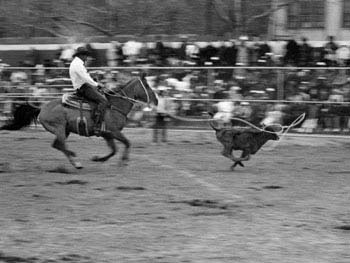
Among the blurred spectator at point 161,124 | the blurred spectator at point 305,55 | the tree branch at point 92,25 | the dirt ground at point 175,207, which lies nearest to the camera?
the dirt ground at point 175,207

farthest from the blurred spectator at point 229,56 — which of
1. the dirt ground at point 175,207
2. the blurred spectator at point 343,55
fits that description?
the dirt ground at point 175,207

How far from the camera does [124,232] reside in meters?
10.1

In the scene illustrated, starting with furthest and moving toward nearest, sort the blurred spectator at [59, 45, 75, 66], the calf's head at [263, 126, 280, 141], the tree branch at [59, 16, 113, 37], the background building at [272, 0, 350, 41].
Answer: the tree branch at [59, 16, 113, 37] < the background building at [272, 0, 350, 41] < the blurred spectator at [59, 45, 75, 66] < the calf's head at [263, 126, 280, 141]

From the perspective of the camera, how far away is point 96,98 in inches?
639

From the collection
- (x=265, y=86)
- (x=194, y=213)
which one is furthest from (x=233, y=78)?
(x=194, y=213)

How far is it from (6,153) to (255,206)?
814cm

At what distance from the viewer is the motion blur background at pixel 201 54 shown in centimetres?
2116

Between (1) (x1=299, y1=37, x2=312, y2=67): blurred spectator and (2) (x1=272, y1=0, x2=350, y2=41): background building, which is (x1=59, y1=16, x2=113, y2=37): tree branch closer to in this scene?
(2) (x1=272, y1=0, x2=350, y2=41): background building

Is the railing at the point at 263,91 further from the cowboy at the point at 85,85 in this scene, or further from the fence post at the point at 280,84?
the cowboy at the point at 85,85

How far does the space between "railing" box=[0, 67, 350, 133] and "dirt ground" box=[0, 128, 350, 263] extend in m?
1.39

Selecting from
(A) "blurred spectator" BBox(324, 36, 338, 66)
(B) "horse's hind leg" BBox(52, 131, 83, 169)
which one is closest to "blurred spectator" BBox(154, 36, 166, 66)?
(A) "blurred spectator" BBox(324, 36, 338, 66)

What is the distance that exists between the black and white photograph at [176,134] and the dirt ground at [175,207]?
0.03 meters

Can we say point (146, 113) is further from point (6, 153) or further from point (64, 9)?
point (64, 9)

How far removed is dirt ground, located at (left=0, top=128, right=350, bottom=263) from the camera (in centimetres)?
918
